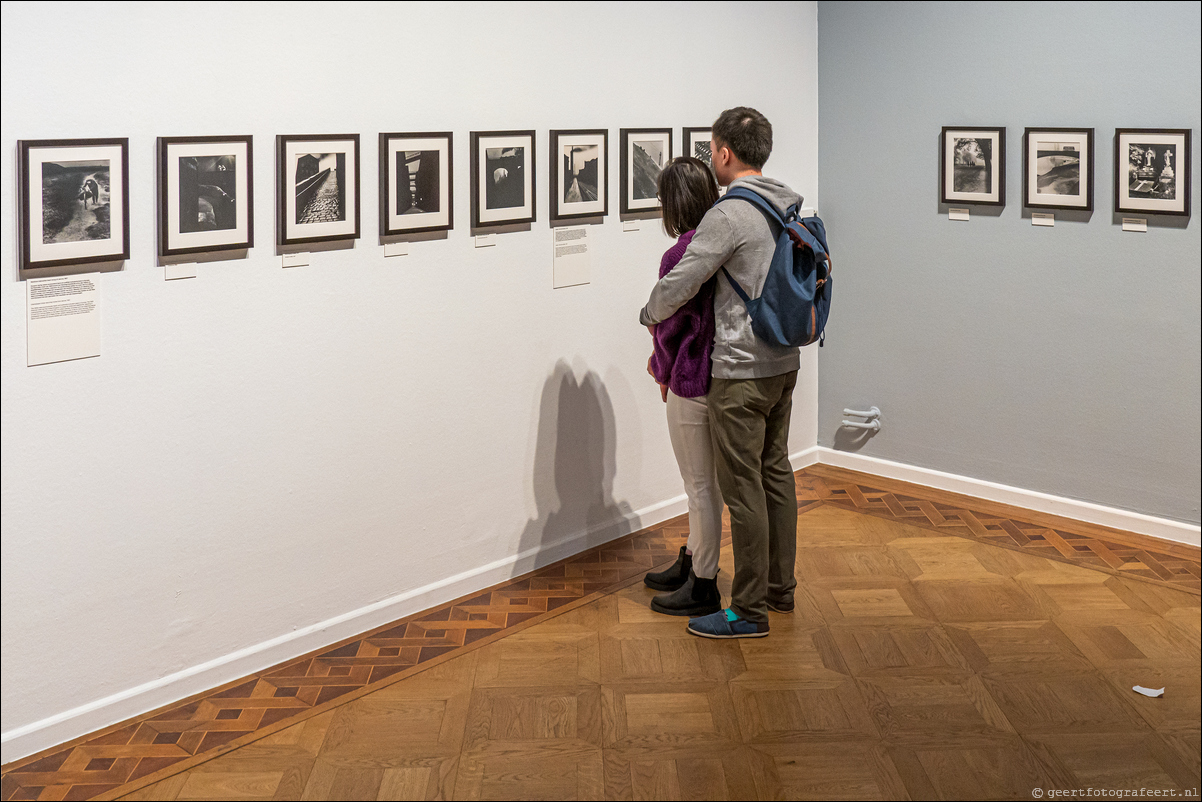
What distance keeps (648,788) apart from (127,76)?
3.02 metres

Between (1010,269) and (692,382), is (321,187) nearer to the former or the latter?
(692,382)

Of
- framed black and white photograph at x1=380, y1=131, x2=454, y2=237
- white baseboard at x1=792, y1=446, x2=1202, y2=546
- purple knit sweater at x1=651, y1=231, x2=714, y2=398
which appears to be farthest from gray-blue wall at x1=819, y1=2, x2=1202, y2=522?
framed black and white photograph at x1=380, y1=131, x2=454, y2=237

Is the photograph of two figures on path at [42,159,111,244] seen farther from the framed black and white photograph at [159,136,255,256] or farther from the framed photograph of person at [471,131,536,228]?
the framed photograph of person at [471,131,536,228]

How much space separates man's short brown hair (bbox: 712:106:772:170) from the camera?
172 inches

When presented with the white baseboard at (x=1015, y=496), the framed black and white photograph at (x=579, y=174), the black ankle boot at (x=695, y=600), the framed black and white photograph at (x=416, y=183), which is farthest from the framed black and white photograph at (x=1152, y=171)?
the framed black and white photograph at (x=416, y=183)

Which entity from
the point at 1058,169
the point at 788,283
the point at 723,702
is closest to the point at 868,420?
the point at 1058,169

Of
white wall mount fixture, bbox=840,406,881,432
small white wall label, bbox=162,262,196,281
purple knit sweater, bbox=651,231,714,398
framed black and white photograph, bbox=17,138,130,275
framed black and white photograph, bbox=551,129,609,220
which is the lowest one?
white wall mount fixture, bbox=840,406,881,432

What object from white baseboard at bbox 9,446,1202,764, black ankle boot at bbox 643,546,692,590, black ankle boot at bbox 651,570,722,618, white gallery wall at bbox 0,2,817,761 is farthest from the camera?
black ankle boot at bbox 643,546,692,590

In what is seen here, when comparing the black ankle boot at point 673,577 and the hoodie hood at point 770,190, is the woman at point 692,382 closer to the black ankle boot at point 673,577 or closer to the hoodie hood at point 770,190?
the black ankle boot at point 673,577

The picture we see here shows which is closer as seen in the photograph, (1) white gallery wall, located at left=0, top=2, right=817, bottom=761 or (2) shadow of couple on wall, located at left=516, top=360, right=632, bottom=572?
(1) white gallery wall, located at left=0, top=2, right=817, bottom=761

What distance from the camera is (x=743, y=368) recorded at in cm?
444

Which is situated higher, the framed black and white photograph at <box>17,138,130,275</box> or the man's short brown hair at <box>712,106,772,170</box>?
the man's short brown hair at <box>712,106,772,170</box>

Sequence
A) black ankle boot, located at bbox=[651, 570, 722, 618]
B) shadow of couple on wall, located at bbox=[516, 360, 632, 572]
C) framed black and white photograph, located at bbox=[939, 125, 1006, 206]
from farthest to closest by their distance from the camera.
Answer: framed black and white photograph, located at bbox=[939, 125, 1006, 206] → shadow of couple on wall, located at bbox=[516, 360, 632, 572] → black ankle boot, located at bbox=[651, 570, 722, 618]

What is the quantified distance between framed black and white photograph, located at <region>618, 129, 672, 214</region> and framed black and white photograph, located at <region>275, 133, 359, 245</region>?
1.69 meters
